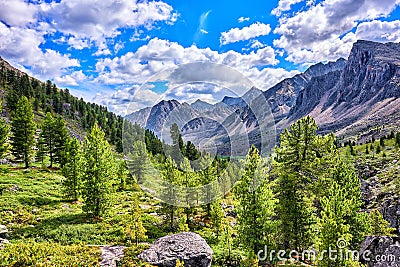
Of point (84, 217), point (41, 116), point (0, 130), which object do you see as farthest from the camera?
point (41, 116)

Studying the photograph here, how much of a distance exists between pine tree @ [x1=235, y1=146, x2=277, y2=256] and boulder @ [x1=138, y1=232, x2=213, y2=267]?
15.4 ft

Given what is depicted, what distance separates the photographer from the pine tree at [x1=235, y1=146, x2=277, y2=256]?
24.7 meters

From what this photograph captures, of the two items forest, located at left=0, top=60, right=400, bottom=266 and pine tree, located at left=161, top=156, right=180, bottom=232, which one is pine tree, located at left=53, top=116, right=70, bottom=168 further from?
pine tree, located at left=161, top=156, right=180, bottom=232

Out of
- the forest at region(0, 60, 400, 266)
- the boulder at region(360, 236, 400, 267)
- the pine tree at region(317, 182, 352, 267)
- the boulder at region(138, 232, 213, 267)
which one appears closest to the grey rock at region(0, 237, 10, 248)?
the forest at region(0, 60, 400, 266)

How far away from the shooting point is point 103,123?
5802 inches

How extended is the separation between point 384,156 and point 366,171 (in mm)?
13399

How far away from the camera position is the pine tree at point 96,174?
98.6 feet

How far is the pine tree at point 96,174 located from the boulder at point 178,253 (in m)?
11.0

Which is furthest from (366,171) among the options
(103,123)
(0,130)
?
(103,123)

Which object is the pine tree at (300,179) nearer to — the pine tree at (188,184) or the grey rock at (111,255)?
the pine tree at (188,184)

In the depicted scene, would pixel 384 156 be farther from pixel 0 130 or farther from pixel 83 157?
pixel 0 130

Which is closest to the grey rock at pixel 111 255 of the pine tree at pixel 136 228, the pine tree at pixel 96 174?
the pine tree at pixel 136 228

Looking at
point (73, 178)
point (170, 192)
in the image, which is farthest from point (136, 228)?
point (73, 178)

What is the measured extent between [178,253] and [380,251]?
1871 centimetres
